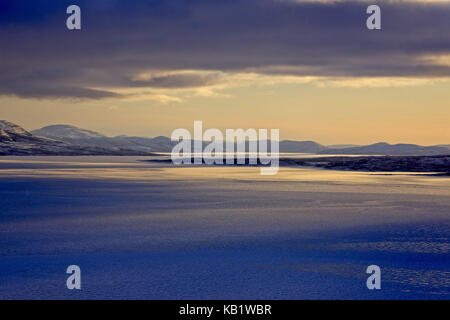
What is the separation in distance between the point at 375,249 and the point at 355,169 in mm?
54375

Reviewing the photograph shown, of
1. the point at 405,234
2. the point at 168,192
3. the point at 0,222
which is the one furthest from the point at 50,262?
the point at 168,192

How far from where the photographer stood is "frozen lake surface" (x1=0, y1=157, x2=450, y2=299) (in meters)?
10.5

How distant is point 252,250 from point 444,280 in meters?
5.09

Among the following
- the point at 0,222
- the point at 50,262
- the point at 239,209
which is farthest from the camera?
the point at 239,209

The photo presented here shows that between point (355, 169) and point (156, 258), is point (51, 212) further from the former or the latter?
point (355, 169)

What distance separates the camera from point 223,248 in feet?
47.0

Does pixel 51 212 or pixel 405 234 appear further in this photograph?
pixel 51 212

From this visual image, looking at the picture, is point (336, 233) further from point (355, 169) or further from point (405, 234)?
point (355, 169)

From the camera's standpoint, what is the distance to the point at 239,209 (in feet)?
75.5

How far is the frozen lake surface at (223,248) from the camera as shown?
34.4ft

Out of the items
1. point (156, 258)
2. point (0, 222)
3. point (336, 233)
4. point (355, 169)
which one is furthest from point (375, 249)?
A: point (355, 169)
